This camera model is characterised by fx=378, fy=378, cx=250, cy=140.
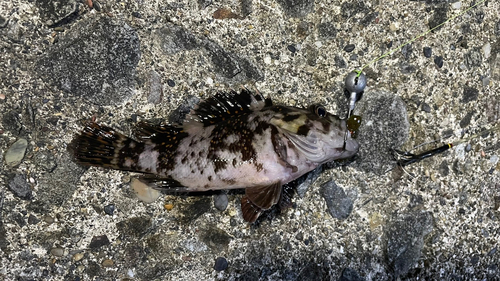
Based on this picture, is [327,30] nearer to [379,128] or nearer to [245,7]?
[245,7]

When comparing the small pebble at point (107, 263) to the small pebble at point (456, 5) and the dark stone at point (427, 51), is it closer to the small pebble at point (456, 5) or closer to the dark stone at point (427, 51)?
the dark stone at point (427, 51)

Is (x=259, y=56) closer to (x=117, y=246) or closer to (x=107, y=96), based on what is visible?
(x=107, y=96)

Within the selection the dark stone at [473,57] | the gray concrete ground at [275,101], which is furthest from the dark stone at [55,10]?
the dark stone at [473,57]

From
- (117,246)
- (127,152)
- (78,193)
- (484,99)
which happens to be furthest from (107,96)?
(484,99)

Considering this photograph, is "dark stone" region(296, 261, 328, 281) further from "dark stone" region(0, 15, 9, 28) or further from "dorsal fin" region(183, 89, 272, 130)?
"dark stone" region(0, 15, 9, 28)

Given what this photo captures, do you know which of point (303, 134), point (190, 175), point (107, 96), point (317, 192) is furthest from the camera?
point (317, 192)

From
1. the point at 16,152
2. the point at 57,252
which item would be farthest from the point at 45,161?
the point at 57,252
